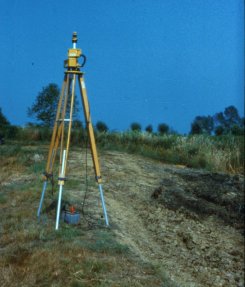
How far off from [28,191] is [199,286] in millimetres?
3031

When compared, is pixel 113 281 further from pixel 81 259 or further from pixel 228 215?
pixel 228 215

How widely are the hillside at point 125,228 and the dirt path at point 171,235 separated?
0.06 feet

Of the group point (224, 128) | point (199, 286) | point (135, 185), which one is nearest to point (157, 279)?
point (199, 286)

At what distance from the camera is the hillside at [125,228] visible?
17.9 feet

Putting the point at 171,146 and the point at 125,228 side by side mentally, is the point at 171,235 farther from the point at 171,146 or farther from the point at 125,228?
the point at 171,146

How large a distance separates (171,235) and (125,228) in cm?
101

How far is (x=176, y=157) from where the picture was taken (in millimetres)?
14953

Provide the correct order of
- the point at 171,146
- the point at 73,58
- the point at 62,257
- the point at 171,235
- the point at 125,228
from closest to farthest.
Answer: the point at 62,257 < the point at 73,58 < the point at 125,228 < the point at 171,235 < the point at 171,146

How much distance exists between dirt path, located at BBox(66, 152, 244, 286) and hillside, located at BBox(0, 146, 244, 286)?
19mm

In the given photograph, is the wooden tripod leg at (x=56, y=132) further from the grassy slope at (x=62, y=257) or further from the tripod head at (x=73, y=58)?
the grassy slope at (x=62, y=257)

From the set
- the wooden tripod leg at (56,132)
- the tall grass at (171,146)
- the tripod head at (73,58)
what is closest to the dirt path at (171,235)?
the wooden tripod leg at (56,132)

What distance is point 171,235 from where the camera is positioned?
315 inches

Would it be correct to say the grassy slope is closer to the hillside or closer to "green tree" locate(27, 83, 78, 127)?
the hillside

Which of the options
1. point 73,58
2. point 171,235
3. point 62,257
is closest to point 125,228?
point 171,235
